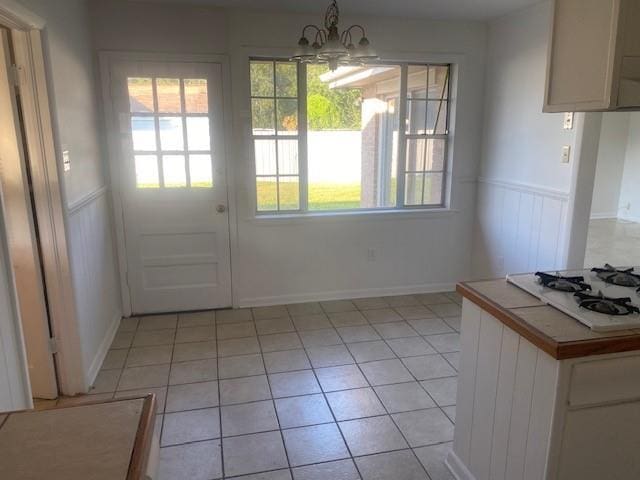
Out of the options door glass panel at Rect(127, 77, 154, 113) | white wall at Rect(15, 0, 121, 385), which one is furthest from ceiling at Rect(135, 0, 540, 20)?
white wall at Rect(15, 0, 121, 385)

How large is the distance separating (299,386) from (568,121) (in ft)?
8.42

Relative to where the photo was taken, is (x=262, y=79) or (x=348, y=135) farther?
(x=348, y=135)

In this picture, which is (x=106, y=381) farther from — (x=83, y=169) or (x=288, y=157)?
(x=288, y=157)

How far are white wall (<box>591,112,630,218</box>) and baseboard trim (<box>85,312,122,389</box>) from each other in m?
7.10

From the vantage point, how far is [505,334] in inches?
65.8

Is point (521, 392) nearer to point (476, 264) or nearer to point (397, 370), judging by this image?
point (397, 370)

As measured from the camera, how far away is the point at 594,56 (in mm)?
1708

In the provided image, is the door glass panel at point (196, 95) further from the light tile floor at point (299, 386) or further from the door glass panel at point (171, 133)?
the light tile floor at point (299, 386)

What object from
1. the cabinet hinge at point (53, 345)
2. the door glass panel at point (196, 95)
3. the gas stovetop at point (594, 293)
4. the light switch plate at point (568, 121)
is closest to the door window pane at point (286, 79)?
the door glass panel at point (196, 95)

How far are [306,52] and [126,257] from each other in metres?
2.38

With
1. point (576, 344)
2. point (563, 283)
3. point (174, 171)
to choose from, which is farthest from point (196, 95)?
point (576, 344)

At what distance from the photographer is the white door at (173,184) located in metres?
3.52

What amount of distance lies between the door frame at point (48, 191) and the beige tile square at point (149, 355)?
15.9 inches

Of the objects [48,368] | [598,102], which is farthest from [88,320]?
[598,102]
